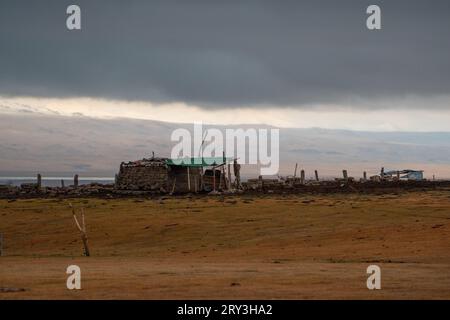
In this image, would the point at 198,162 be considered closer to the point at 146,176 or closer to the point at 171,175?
the point at 171,175

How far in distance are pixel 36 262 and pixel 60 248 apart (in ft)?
25.5

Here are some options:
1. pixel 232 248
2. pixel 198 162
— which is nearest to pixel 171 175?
pixel 198 162

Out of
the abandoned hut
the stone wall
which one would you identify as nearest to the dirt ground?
the stone wall

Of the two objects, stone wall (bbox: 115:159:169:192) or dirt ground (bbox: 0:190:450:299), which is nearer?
dirt ground (bbox: 0:190:450:299)

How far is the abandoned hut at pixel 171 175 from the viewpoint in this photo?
65.3 meters

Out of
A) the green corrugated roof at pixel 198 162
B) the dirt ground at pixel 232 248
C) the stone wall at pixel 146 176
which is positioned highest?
the green corrugated roof at pixel 198 162

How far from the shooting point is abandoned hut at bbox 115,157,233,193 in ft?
214

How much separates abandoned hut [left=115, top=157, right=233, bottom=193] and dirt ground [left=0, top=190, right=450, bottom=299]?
295 inches

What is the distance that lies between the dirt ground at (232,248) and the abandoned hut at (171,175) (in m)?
7.49

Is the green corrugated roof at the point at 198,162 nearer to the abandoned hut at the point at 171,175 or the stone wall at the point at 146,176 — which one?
the abandoned hut at the point at 171,175

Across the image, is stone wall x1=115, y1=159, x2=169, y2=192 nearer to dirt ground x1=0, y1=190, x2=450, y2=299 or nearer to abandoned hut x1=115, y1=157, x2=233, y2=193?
abandoned hut x1=115, y1=157, x2=233, y2=193

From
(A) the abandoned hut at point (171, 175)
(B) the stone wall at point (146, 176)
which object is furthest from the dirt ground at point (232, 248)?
(A) the abandoned hut at point (171, 175)
